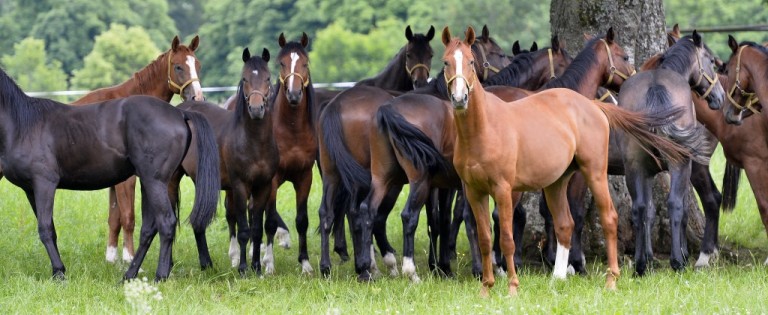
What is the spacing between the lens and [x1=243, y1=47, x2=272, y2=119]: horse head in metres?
9.98

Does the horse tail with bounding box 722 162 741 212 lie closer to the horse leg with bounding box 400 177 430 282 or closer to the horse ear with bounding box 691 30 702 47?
the horse ear with bounding box 691 30 702 47

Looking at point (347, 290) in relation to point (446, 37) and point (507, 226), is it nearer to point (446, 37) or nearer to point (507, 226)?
point (507, 226)

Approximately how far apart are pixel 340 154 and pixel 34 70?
44218mm

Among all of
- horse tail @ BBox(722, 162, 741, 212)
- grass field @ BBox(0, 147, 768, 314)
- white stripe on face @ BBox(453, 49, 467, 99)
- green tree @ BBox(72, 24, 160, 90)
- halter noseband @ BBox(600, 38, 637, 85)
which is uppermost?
white stripe on face @ BBox(453, 49, 467, 99)

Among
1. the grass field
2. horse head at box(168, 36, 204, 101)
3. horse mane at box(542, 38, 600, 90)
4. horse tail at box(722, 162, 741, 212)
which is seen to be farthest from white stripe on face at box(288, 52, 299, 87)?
horse tail at box(722, 162, 741, 212)

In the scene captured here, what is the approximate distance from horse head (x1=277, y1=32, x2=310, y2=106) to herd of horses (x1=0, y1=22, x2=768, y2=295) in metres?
0.01

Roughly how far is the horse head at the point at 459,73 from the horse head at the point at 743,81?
3.21 m

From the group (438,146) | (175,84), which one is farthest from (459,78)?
(175,84)

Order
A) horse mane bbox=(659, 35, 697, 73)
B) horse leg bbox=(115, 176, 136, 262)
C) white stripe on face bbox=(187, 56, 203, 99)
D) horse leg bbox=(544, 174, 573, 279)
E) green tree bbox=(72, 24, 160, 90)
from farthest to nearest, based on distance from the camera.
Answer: green tree bbox=(72, 24, 160, 90) → horse leg bbox=(115, 176, 136, 262) → white stripe on face bbox=(187, 56, 203, 99) → horse mane bbox=(659, 35, 697, 73) → horse leg bbox=(544, 174, 573, 279)

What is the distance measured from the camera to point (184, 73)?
11.4 meters

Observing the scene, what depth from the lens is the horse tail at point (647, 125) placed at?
9.03 m

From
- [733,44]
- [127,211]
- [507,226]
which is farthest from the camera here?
[127,211]

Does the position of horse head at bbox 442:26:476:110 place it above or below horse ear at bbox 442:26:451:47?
below

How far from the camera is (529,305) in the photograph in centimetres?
734
